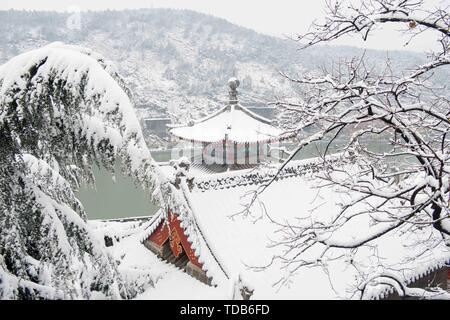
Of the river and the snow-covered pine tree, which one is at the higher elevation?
the snow-covered pine tree

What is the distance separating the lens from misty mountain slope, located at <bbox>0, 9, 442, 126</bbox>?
7481 cm

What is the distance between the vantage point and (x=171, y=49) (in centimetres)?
10338

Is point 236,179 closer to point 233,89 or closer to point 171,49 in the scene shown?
point 233,89

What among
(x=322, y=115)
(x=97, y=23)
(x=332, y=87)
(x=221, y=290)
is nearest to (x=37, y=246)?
(x=322, y=115)

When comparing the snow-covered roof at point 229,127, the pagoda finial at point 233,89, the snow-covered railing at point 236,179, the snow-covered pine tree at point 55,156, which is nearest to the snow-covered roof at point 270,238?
the snow-covered railing at point 236,179

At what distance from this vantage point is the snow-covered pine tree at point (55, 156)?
6.63ft

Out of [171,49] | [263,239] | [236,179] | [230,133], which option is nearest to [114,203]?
[230,133]

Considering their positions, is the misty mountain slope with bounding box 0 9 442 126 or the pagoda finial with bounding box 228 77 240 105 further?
the misty mountain slope with bounding box 0 9 442 126

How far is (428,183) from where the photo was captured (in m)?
3.60

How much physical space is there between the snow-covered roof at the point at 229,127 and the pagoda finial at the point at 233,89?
0.19 m

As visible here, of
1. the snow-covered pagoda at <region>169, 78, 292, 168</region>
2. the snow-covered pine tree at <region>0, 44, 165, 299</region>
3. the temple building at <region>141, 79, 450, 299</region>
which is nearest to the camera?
the snow-covered pine tree at <region>0, 44, 165, 299</region>

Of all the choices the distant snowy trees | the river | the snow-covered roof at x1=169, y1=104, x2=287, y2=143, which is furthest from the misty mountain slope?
the distant snowy trees

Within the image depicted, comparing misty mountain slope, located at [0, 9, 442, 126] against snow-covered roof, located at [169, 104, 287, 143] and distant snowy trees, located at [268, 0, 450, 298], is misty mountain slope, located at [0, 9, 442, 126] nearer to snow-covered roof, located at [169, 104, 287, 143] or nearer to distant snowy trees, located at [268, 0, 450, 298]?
snow-covered roof, located at [169, 104, 287, 143]

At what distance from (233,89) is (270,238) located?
6.54m
